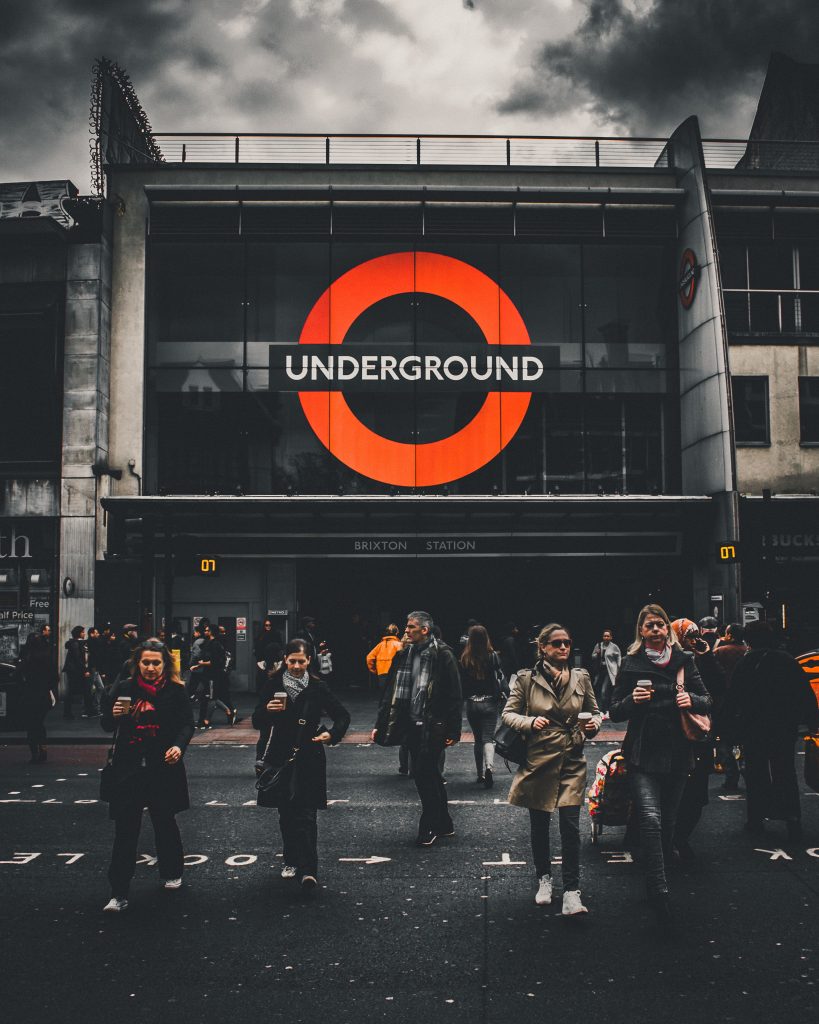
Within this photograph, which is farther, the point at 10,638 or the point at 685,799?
the point at 10,638

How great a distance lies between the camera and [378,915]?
236 inches

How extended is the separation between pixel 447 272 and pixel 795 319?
8.62 m

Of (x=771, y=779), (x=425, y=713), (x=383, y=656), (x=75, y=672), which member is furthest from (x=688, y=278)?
(x=425, y=713)

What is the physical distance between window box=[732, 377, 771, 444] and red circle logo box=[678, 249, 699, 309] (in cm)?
224

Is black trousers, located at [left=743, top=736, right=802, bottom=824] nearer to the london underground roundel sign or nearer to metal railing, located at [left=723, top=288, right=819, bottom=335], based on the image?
the london underground roundel sign

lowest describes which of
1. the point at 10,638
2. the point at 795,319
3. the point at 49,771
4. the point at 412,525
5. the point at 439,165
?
the point at 49,771

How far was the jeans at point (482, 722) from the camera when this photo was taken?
10477mm

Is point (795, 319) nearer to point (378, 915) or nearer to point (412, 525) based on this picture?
point (412, 525)

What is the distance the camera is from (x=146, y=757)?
6281mm

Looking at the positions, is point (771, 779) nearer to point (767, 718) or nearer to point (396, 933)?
point (767, 718)

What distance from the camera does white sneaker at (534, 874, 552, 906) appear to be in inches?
241

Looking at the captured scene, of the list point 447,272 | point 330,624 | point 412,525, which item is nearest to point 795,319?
point 447,272

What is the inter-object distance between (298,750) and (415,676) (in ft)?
5.42

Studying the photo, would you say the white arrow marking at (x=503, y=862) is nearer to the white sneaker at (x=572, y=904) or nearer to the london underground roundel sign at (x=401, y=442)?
the white sneaker at (x=572, y=904)
